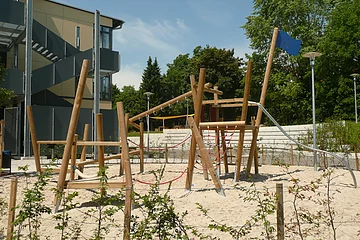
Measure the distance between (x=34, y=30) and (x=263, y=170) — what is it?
14.9 meters

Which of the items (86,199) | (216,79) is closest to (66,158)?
(86,199)

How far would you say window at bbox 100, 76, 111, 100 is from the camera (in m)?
24.2

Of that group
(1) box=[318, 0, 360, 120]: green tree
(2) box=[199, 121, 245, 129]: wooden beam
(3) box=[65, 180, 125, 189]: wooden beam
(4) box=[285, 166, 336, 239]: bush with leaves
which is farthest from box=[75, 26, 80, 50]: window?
(1) box=[318, 0, 360, 120]: green tree

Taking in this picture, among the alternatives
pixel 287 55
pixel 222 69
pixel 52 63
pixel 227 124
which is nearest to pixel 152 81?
pixel 222 69

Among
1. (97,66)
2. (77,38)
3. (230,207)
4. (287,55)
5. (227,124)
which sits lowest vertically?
(230,207)

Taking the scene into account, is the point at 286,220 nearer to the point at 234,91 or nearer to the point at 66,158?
the point at 66,158

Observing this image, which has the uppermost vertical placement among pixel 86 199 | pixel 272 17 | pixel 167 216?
pixel 272 17

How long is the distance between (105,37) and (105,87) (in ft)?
10.9

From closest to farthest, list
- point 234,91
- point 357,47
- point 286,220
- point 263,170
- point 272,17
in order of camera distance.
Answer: point 286,220
point 263,170
point 357,47
point 272,17
point 234,91

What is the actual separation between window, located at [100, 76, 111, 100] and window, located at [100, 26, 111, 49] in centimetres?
216

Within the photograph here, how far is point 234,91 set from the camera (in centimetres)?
4372

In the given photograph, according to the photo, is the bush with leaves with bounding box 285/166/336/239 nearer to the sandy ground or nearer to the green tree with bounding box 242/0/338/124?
the sandy ground

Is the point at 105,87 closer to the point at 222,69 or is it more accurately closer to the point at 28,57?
the point at 28,57

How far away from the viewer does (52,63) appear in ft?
67.2
